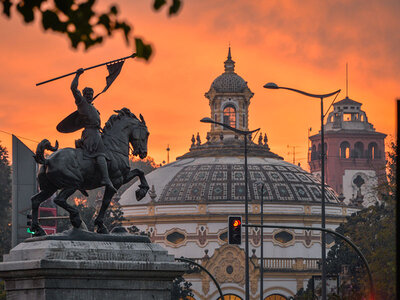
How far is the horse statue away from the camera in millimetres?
27203

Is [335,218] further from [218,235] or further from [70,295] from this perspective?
[70,295]

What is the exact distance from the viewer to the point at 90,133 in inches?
1087

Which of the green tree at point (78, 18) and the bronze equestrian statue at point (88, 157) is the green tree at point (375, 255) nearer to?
the bronze equestrian statue at point (88, 157)

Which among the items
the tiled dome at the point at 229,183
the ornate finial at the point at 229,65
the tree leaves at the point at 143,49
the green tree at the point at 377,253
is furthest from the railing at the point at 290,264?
the tree leaves at the point at 143,49

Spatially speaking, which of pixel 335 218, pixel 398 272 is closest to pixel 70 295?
Result: pixel 398 272

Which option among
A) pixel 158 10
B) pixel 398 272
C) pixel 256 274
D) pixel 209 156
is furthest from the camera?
pixel 209 156

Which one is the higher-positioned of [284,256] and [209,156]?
[209,156]

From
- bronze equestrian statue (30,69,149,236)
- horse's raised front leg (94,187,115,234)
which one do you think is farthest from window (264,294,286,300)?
horse's raised front leg (94,187,115,234)

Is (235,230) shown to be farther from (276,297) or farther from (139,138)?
(276,297)

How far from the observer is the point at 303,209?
16788cm

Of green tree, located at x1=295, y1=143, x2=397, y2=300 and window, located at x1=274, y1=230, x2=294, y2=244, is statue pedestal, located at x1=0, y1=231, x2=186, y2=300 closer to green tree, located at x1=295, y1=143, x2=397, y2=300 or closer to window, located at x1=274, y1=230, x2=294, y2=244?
green tree, located at x1=295, y1=143, x2=397, y2=300

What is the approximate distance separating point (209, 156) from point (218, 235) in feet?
60.6

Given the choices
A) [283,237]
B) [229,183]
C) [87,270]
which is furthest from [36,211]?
[229,183]

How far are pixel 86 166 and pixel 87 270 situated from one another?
7.30ft
